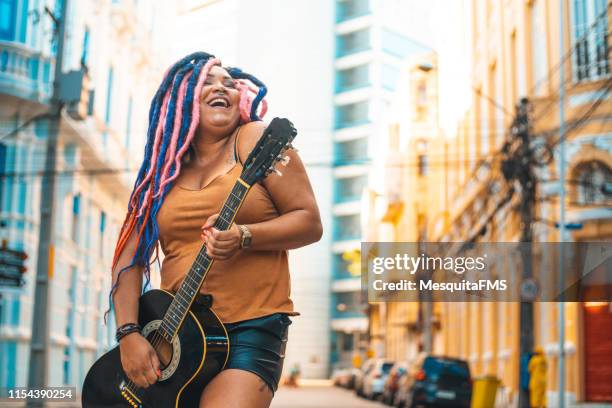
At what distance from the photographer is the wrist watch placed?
238 cm

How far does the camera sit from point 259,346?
2.45 metres

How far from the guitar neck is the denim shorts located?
11 centimetres

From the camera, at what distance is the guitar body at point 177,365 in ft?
7.91

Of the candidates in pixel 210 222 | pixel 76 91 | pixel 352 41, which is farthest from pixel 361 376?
pixel 210 222

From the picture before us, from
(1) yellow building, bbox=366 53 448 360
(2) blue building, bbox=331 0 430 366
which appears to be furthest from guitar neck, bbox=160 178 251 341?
(1) yellow building, bbox=366 53 448 360

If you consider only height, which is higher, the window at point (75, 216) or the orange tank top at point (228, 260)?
the window at point (75, 216)

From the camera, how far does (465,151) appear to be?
14.6m

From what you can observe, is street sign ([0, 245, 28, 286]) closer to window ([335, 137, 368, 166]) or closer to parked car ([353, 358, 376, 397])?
window ([335, 137, 368, 166])

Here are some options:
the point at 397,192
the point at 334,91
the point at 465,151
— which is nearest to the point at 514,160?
the point at 465,151

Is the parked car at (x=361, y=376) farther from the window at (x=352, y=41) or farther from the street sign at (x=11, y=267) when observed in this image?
the window at (x=352, y=41)

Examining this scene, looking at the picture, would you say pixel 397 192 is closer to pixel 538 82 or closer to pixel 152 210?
pixel 538 82

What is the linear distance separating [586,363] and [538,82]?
13.2ft

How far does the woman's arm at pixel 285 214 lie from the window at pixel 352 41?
13.4ft

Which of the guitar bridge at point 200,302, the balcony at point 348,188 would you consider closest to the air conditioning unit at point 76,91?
the balcony at point 348,188
